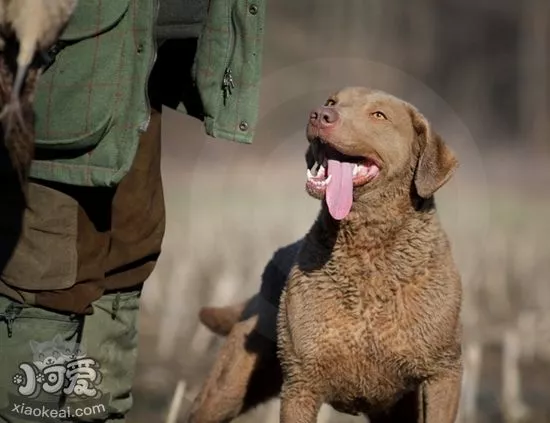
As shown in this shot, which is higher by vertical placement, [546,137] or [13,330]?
[546,137]

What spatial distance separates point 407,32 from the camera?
52.2 ft

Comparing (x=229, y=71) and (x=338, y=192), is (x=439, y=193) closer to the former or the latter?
(x=338, y=192)

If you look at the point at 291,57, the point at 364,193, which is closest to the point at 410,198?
the point at 364,193

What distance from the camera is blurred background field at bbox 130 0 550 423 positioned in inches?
315

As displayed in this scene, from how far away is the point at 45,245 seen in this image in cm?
481

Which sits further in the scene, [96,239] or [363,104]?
[363,104]

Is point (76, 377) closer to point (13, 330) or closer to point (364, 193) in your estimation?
point (13, 330)

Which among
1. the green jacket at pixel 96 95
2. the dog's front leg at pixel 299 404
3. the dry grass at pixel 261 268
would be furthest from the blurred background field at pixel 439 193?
the green jacket at pixel 96 95

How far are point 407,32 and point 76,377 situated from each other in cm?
1116

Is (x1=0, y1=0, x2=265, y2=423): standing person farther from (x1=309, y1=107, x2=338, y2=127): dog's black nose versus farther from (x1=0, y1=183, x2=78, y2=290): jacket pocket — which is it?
(x1=309, y1=107, x2=338, y2=127): dog's black nose

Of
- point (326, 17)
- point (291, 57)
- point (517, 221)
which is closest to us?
point (517, 221)

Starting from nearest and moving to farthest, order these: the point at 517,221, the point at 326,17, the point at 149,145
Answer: the point at 149,145, the point at 517,221, the point at 326,17

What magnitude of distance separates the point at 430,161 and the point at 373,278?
413 mm

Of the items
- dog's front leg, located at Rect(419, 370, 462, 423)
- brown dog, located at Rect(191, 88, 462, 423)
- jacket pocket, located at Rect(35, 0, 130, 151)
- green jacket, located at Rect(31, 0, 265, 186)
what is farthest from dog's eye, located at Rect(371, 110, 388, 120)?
jacket pocket, located at Rect(35, 0, 130, 151)
